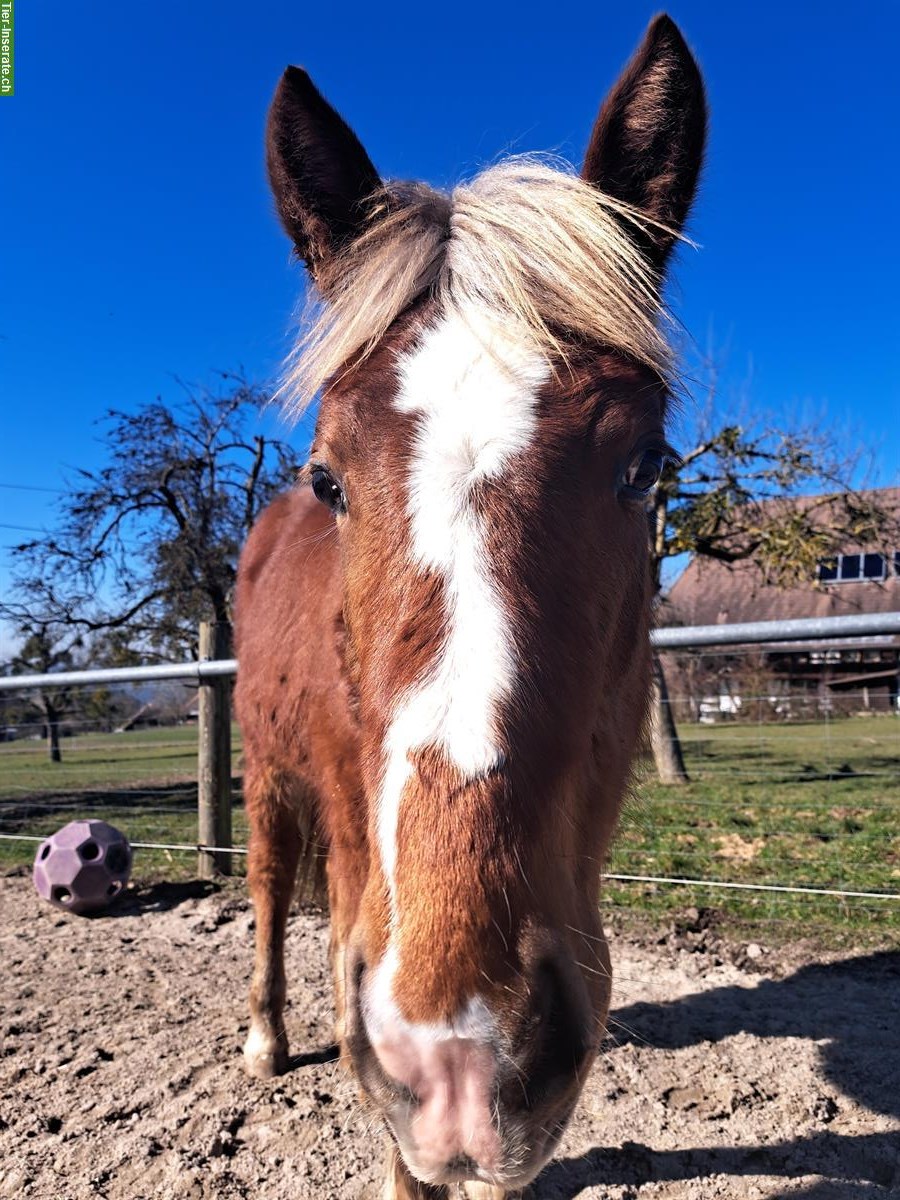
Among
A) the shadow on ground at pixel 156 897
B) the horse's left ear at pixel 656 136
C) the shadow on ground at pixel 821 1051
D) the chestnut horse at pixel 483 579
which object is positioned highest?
the horse's left ear at pixel 656 136

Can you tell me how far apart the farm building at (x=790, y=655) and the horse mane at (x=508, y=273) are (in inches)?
384

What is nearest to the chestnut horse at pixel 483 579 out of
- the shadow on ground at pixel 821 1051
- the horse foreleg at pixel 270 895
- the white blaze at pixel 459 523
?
the white blaze at pixel 459 523

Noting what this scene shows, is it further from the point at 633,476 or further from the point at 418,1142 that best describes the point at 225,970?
the point at 633,476

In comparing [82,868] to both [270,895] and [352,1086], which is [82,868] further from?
[352,1086]

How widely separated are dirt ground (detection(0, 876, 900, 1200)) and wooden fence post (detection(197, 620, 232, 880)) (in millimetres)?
1339

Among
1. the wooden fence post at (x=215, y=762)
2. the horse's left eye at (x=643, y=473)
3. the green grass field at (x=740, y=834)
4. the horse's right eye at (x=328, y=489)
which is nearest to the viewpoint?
the horse's left eye at (x=643, y=473)

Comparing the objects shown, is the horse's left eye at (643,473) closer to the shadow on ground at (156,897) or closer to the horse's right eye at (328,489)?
the horse's right eye at (328,489)

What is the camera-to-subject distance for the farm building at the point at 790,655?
1512cm

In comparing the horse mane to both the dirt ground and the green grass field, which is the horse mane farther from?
the dirt ground

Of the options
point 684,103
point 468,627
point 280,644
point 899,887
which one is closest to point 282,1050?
point 280,644

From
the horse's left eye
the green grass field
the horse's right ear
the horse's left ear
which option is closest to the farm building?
the green grass field

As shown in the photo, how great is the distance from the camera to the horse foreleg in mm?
3244

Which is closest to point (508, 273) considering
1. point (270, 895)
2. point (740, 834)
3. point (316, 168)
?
point (316, 168)

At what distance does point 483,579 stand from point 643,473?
680 mm
